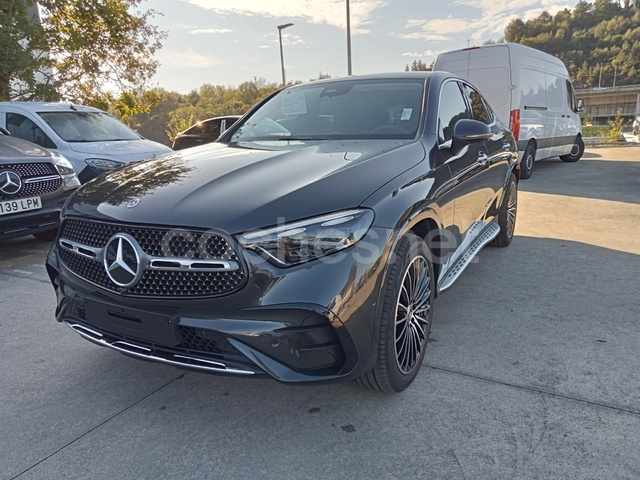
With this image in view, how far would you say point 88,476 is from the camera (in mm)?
1853

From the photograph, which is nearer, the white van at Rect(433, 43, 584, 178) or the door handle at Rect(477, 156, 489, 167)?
the door handle at Rect(477, 156, 489, 167)

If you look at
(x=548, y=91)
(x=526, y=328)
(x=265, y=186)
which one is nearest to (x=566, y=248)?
(x=526, y=328)

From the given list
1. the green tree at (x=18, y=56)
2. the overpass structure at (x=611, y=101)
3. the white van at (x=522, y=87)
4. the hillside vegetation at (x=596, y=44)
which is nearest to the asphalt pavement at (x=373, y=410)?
the white van at (x=522, y=87)

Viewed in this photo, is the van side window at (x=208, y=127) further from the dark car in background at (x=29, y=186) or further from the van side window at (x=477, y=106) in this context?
the van side window at (x=477, y=106)

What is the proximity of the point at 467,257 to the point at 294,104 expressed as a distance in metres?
1.65

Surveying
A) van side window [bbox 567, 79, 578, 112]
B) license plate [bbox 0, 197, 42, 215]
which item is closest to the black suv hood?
license plate [bbox 0, 197, 42, 215]

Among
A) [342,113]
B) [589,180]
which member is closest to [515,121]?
[589,180]

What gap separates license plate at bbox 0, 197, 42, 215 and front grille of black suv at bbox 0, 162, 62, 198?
0.16 ft

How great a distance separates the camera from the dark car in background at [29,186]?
4.43 meters

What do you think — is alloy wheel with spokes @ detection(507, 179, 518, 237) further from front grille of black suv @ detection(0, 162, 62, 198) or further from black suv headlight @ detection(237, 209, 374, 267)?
front grille of black suv @ detection(0, 162, 62, 198)

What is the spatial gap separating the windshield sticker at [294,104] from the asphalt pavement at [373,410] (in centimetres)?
174

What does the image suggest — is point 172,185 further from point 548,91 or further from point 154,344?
point 548,91

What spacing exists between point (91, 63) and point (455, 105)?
1437 cm

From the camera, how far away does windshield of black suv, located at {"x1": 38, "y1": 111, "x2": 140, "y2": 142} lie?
643 centimetres
